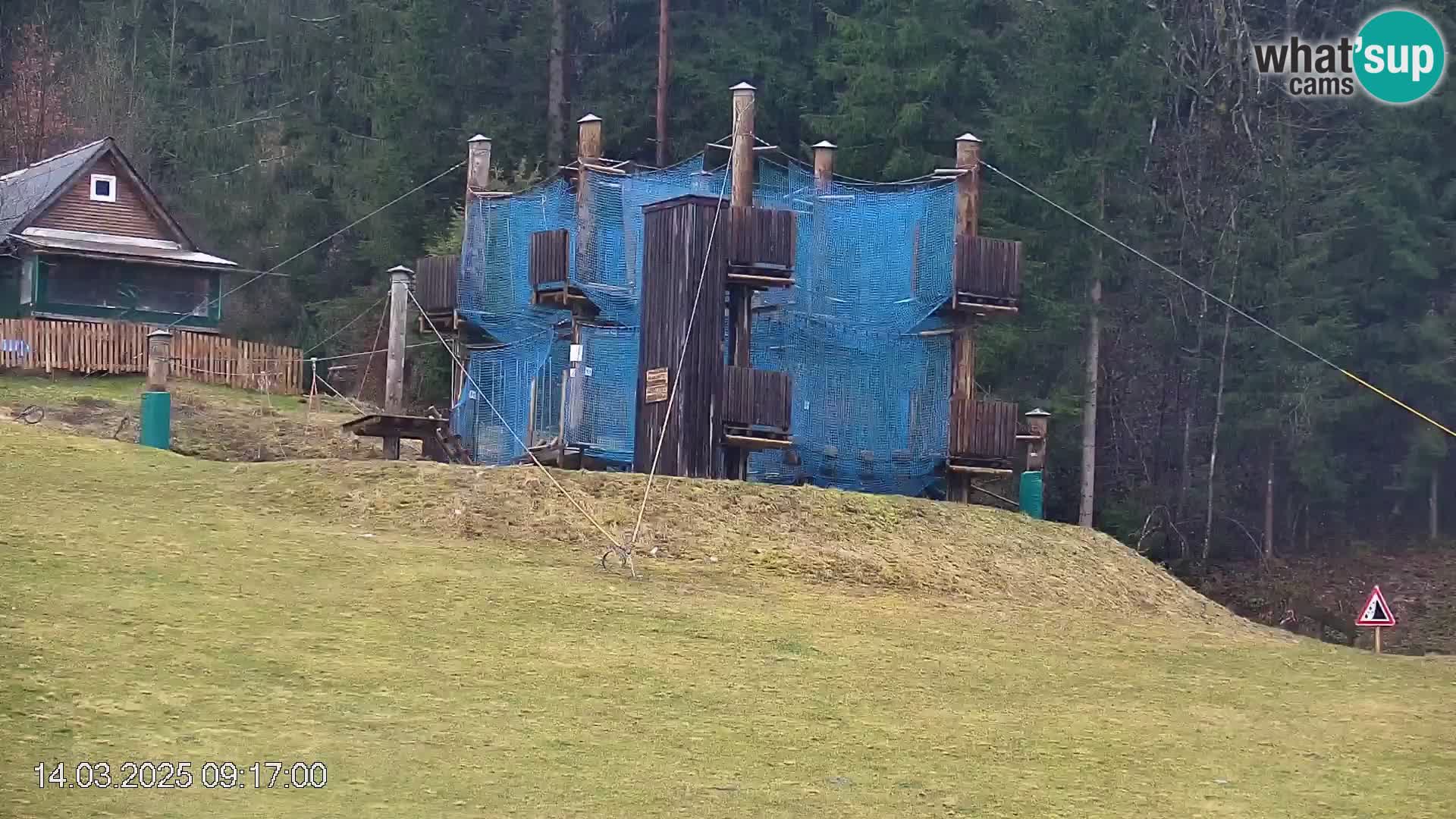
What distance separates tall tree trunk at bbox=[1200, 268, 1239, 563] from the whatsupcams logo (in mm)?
5707

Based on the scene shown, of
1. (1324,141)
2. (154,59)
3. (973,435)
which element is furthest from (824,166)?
(154,59)

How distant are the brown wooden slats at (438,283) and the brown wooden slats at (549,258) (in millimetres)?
2401

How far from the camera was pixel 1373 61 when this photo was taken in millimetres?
48781

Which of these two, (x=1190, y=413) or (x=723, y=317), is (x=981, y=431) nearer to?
(x=723, y=317)

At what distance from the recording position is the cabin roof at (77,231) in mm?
45344

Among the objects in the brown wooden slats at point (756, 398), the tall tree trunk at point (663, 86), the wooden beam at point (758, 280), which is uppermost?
the tall tree trunk at point (663, 86)

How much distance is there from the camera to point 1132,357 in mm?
48594

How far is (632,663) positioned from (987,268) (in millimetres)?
13636

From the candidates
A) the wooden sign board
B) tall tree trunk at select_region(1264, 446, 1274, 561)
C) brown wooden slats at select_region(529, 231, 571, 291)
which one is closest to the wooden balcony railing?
the wooden sign board

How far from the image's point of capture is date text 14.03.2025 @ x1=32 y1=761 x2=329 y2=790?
13250 mm

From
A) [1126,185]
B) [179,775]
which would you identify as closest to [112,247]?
[1126,185]

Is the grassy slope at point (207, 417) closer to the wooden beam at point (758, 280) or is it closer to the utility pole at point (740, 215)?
the utility pole at point (740, 215)

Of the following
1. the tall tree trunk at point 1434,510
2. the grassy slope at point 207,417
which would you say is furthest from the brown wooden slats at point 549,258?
the tall tree trunk at point 1434,510

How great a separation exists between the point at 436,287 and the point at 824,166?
680 centimetres
